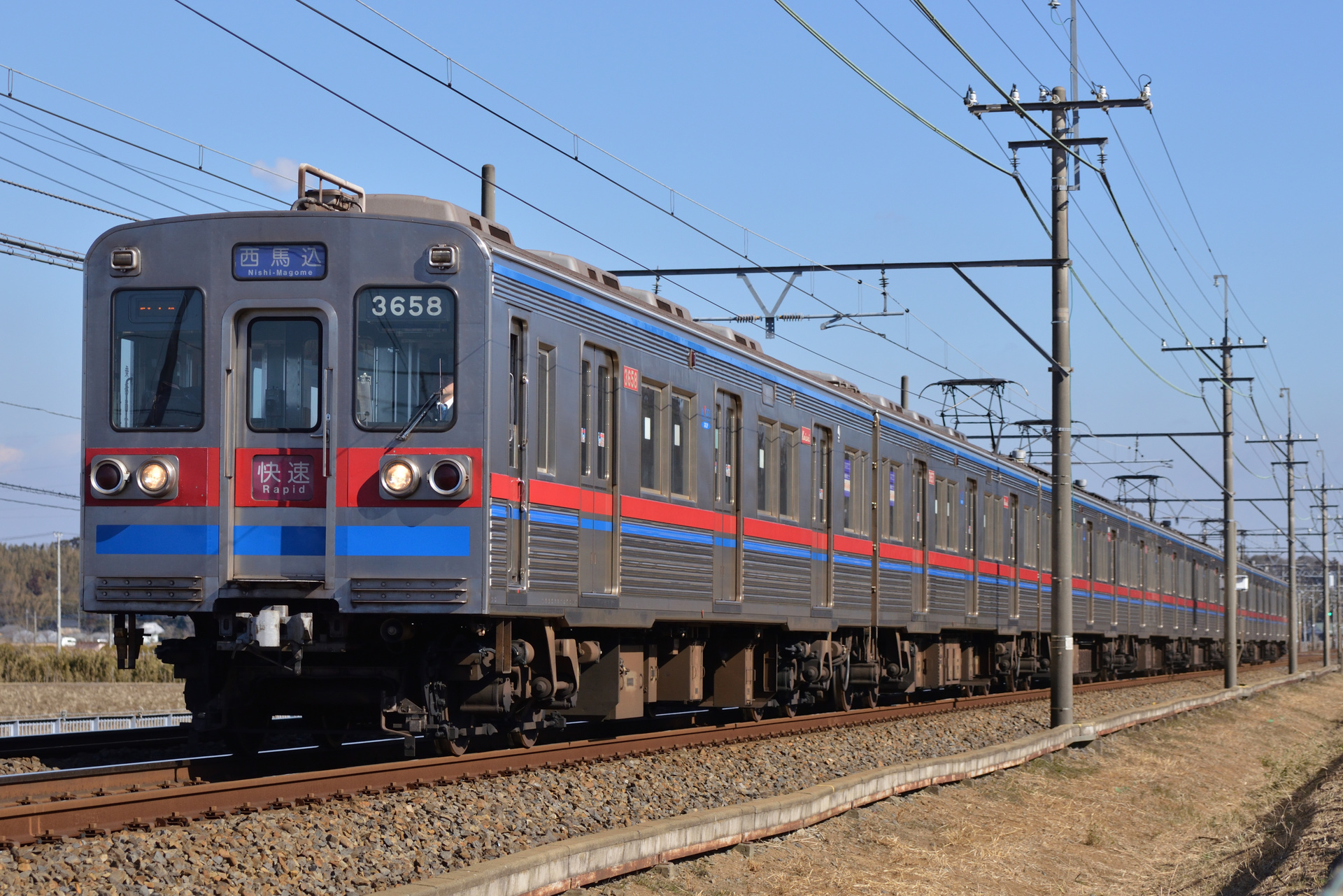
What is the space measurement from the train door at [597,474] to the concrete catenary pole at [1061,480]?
341 inches

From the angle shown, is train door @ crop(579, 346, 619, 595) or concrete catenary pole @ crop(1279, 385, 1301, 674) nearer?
train door @ crop(579, 346, 619, 595)

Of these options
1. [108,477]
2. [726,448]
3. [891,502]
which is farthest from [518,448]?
[891,502]

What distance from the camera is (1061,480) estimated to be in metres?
19.0

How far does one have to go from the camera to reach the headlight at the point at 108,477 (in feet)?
31.8

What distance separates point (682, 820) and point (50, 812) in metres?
3.26

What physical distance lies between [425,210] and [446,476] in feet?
6.63

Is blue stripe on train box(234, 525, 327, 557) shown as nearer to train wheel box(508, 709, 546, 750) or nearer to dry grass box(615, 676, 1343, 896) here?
train wheel box(508, 709, 546, 750)

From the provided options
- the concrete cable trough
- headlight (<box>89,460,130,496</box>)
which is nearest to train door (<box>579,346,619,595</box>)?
the concrete cable trough

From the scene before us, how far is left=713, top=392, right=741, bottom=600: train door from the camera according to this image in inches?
536

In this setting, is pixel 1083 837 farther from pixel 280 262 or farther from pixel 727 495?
pixel 280 262

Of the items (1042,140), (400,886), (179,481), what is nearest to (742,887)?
(400,886)

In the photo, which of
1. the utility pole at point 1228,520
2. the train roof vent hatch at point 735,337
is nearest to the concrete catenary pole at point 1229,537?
the utility pole at point 1228,520

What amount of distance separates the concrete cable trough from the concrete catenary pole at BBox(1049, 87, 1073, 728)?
442 centimetres

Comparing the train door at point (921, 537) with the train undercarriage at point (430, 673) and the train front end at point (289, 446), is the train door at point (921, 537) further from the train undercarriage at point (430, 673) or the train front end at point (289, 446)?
the train front end at point (289, 446)
